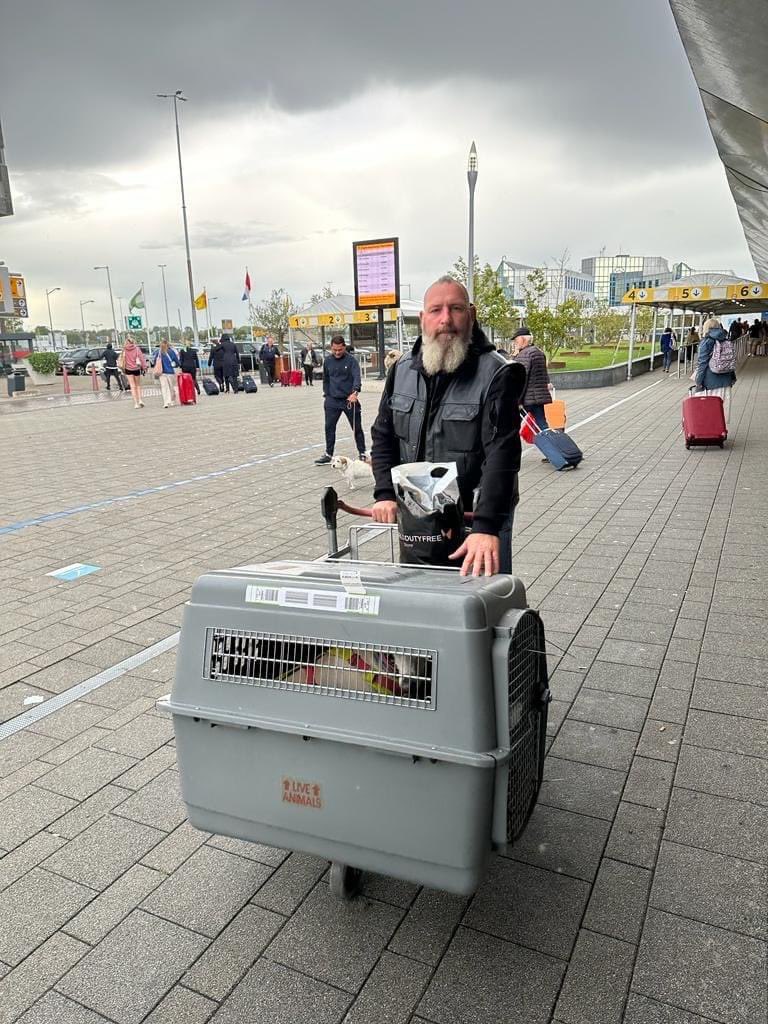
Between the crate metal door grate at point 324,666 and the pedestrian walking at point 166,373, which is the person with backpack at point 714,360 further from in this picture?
the pedestrian walking at point 166,373

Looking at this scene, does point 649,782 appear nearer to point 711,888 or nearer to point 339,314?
point 711,888

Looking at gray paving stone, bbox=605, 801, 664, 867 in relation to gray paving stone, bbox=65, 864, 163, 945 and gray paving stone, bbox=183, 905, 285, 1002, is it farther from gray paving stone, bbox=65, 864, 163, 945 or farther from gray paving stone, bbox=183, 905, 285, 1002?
gray paving stone, bbox=65, 864, 163, 945

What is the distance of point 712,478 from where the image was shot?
29.0ft

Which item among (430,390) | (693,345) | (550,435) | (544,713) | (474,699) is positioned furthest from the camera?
(693,345)

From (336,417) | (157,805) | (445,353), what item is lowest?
(157,805)

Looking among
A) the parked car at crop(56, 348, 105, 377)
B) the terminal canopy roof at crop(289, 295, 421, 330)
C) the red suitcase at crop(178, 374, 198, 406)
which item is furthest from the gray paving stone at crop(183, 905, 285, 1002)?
the parked car at crop(56, 348, 105, 377)

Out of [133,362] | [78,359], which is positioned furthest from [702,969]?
[78,359]

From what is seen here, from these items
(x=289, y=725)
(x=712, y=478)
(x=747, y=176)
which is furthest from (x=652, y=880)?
(x=747, y=176)

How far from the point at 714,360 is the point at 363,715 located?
10574mm

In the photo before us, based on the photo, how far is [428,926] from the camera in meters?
2.23

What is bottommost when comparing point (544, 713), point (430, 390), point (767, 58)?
point (544, 713)

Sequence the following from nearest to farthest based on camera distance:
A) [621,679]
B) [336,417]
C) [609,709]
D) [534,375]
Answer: [609,709]
[621,679]
[534,375]
[336,417]

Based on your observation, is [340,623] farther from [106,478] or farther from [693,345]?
[693,345]

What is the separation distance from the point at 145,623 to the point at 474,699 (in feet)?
11.5
